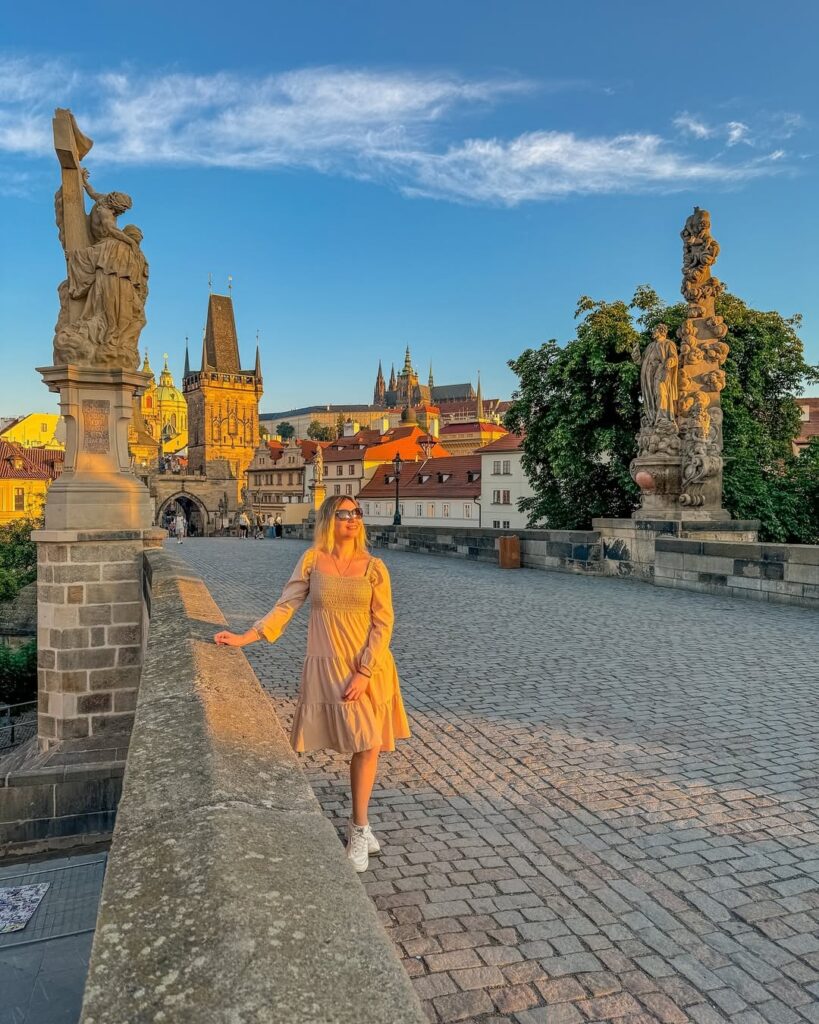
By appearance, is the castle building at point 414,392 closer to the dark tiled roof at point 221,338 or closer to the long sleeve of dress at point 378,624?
A: the dark tiled roof at point 221,338

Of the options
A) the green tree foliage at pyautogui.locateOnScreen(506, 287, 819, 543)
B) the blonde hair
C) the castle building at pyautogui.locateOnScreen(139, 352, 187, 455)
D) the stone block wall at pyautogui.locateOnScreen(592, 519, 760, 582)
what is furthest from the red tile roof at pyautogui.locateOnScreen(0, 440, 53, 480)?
the castle building at pyautogui.locateOnScreen(139, 352, 187, 455)

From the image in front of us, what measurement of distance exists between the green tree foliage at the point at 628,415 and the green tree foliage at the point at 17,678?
624 inches

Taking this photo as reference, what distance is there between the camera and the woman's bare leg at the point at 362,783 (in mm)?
3326

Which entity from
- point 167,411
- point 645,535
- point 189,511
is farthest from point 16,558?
point 167,411

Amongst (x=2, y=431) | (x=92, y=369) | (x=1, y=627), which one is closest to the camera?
(x=92, y=369)

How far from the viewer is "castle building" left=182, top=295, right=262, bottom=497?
110m

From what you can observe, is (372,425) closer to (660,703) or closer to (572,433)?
(572,433)

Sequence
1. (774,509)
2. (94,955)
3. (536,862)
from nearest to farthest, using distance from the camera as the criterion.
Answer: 1. (94,955)
2. (536,862)
3. (774,509)

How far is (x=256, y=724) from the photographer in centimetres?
297

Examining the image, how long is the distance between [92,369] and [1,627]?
86.3ft

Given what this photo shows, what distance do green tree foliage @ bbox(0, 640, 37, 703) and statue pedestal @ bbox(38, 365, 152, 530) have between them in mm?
14328

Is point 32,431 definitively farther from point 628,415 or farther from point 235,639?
point 235,639

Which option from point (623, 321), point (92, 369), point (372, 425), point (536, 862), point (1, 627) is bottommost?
point (1, 627)

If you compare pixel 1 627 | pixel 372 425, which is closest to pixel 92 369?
pixel 1 627
